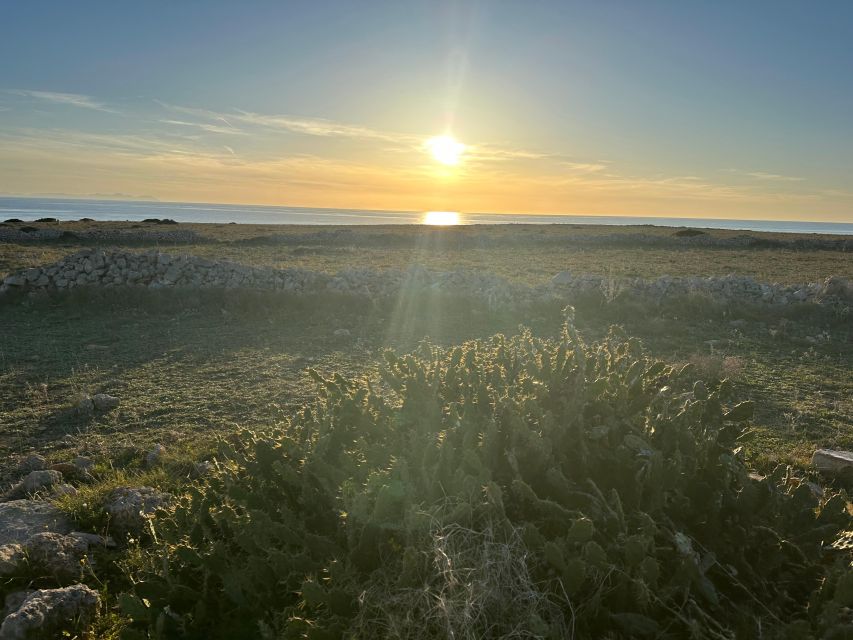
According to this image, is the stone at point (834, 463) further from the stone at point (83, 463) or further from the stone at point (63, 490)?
the stone at point (83, 463)

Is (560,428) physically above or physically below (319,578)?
above

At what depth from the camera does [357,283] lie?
13031mm

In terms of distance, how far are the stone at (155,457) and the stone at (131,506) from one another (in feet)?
3.12

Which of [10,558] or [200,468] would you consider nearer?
[10,558]

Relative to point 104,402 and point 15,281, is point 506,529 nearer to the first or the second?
point 104,402

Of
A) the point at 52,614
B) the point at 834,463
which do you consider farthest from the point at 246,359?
the point at 834,463

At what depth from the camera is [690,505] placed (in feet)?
9.23

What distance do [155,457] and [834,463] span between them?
619 centimetres

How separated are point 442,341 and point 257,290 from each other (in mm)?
4951

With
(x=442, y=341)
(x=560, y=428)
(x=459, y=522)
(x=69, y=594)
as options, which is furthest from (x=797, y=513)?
(x=442, y=341)

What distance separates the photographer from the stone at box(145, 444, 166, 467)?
5211 millimetres

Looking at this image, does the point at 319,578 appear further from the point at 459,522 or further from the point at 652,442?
the point at 652,442

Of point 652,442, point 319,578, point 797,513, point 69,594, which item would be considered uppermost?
point 652,442

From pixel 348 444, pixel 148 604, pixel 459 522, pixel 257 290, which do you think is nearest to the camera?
pixel 459 522
